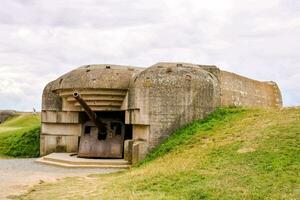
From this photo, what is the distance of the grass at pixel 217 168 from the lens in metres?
8.09

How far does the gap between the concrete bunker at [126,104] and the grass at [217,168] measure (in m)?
0.66

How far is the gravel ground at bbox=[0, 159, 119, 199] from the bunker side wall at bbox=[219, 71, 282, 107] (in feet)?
19.6

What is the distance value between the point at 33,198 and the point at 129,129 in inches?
312

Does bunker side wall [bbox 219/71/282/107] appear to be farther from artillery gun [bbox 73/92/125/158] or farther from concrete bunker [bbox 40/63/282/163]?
artillery gun [bbox 73/92/125/158]

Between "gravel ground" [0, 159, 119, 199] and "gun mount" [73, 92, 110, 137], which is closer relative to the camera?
"gravel ground" [0, 159, 119, 199]

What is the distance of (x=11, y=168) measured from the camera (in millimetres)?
13469

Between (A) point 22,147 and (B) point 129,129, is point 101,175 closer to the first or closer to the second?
(B) point 129,129

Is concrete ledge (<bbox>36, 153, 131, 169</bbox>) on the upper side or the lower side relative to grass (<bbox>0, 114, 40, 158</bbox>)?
lower

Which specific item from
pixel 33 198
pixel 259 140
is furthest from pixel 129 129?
pixel 33 198

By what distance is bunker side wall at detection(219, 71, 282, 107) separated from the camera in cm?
1746

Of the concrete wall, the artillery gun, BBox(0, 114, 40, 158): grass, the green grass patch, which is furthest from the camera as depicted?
BBox(0, 114, 40, 158): grass

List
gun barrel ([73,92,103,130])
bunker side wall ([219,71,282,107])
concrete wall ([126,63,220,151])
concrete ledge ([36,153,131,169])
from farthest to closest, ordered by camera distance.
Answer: bunker side wall ([219,71,282,107])
gun barrel ([73,92,103,130])
concrete wall ([126,63,220,151])
concrete ledge ([36,153,131,169])

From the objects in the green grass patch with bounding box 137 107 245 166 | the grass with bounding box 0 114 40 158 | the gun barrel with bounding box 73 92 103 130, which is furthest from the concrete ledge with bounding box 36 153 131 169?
the grass with bounding box 0 114 40 158

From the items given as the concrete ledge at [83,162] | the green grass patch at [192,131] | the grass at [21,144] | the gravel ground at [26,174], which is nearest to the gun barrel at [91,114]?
the concrete ledge at [83,162]
